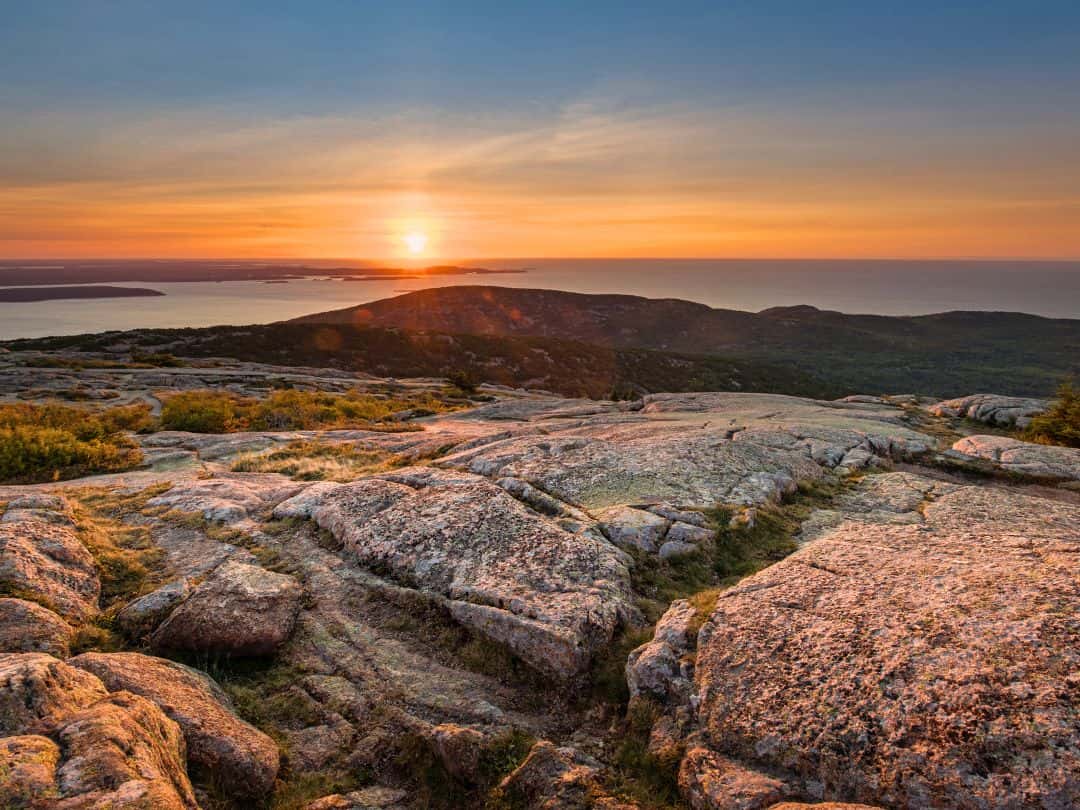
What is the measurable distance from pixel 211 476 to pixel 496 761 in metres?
14.0

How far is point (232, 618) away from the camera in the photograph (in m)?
8.05

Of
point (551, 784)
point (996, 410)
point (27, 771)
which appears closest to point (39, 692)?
point (27, 771)

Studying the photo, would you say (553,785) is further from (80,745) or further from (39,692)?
(39,692)

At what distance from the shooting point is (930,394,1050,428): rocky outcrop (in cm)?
2598

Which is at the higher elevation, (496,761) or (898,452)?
(898,452)

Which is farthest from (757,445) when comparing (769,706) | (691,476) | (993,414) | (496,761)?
(993,414)

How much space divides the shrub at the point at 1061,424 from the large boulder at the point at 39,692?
96.5 ft

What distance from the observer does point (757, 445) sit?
1703cm

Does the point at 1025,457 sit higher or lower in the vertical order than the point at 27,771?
higher

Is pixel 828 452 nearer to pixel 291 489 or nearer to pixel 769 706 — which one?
pixel 769 706

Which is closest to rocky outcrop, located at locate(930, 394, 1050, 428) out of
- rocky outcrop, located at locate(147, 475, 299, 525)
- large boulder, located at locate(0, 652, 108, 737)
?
rocky outcrop, located at locate(147, 475, 299, 525)

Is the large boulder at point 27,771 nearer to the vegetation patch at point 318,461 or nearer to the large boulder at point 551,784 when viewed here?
the large boulder at point 551,784

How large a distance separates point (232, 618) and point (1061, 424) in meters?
29.1

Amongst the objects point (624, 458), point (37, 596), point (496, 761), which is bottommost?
point (496, 761)
